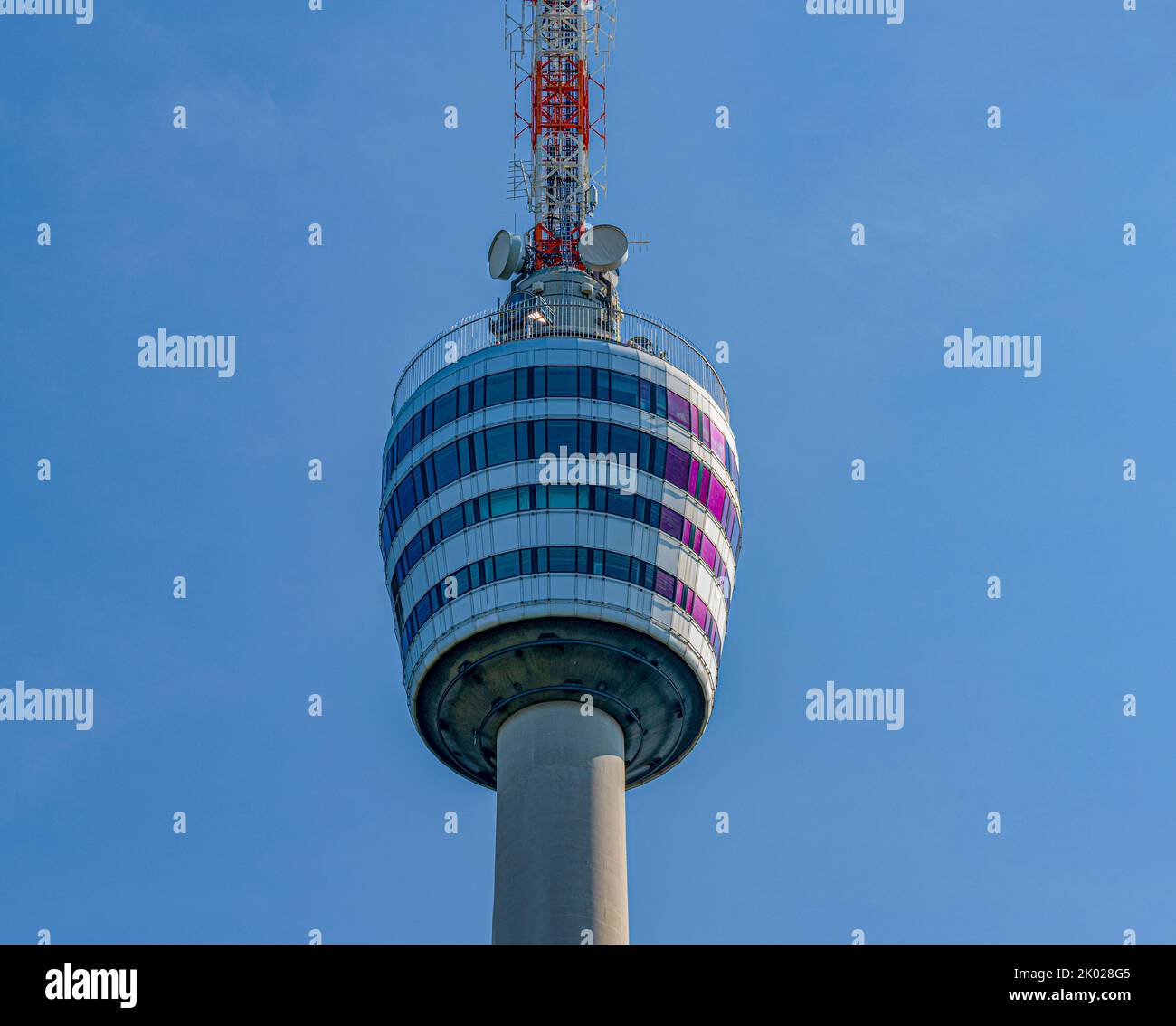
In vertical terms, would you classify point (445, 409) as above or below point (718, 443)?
above

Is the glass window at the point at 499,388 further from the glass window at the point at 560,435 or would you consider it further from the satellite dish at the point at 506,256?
the satellite dish at the point at 506,256

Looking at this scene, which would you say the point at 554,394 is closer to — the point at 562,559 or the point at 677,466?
the point at 677,466

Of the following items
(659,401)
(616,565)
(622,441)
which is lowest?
(616,565)

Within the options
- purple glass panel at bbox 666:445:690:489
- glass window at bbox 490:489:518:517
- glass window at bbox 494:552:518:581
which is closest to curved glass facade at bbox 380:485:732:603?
glass window at bbox 490:489:518:517

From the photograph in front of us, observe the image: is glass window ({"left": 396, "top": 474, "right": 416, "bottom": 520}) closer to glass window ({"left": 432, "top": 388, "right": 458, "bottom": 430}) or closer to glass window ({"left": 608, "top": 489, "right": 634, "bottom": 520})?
glass window ({"left": 432, "top": 388, "right": 458, "bottom": 430})

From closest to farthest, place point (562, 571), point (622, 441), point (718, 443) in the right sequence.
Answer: point (562, 571), point (622, 441), point (718, 443)

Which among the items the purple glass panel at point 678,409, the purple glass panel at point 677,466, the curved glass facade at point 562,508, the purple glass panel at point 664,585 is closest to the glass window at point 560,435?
the curved glass facade at point 562,508

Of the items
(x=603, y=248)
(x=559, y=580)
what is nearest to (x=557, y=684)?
(x=559, y=580)
